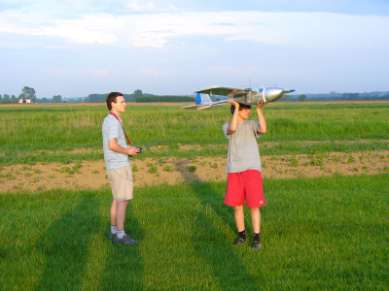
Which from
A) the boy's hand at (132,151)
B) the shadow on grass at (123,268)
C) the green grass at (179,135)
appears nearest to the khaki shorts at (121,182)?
the boy's hand at (132,151)

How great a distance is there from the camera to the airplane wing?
6.16 m

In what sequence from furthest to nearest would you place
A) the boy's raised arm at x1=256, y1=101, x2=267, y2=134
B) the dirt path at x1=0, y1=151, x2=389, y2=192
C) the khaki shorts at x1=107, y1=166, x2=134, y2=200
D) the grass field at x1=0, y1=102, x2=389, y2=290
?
the dirt path at x1=0, y1=151, x2=389, y2=192, the khaki shorts at x1=107, y1=166, x2=134, y2=200, the boy's raised arm at x1=256, y1=101, x2=267, y2=134, the grass field at x1=0, y1=102, x2=389, y2=290

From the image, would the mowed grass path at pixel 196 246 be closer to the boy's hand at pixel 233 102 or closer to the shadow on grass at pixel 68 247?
the shadow on grass at pixel 68 247

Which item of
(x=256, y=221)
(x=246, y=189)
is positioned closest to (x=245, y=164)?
(x=246, y=189)

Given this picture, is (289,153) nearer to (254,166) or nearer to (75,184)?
(75,184)

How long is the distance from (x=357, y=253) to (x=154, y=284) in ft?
7.50

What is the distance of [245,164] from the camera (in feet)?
22.2

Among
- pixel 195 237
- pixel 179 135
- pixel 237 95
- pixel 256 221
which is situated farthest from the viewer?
pixel 179 135

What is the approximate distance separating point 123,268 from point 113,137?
1.58 metres

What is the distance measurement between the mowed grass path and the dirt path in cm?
210

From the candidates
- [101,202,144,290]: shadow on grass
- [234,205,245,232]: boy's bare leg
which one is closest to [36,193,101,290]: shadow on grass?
[101,202,144,290]: shadow on grass

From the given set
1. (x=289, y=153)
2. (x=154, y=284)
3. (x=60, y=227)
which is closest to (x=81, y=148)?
(x=289, y=153)

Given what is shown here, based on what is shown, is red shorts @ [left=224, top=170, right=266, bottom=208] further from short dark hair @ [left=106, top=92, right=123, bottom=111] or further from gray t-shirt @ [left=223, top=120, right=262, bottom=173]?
short dark hair @ [left=106, top=92, right=123, bottom=111]

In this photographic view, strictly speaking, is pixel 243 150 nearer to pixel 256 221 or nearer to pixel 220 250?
pixel 256 221
